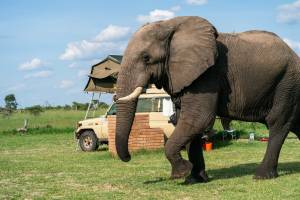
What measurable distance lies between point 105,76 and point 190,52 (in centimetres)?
1713

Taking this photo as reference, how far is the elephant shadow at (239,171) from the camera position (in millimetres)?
11898

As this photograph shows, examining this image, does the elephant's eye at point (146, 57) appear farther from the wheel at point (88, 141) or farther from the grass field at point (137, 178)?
the wheel at point (88, 141)

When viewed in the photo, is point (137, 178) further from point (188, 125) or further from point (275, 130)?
point (275, 130)

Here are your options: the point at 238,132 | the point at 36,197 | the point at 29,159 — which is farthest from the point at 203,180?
the point at 238,132

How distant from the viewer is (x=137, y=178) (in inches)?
479

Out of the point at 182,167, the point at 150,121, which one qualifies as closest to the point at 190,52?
the point at 182,167

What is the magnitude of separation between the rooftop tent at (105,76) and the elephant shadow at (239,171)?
1377cm

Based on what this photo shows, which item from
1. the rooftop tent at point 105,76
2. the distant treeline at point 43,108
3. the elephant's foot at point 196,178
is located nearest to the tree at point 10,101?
the distant treeline at point 43,108

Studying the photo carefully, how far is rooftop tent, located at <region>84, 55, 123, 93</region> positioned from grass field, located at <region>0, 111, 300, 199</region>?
8.51m

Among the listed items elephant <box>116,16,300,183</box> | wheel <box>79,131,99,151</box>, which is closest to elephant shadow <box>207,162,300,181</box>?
elephant <box>116,16,300,183</box>

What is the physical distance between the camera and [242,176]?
11.9 metres

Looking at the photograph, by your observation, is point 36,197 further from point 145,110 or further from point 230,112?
point 145,110

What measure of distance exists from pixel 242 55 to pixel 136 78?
7.06ft

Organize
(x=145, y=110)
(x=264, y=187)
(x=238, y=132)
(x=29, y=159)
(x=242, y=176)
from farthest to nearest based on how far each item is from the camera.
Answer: (x=238, y=132) → (x=145, y=110) → (x=29, y=159) → (x=242, y=176) → (x=264, y=187)
